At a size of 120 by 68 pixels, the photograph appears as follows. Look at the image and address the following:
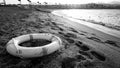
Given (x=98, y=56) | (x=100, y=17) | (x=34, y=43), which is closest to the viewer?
(x=98, y=56)

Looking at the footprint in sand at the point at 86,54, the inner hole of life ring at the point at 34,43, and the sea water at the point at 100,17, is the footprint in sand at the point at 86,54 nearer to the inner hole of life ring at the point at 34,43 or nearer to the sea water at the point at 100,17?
the inner hole of life ring at the point at 34,43

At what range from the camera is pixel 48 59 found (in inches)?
92.9

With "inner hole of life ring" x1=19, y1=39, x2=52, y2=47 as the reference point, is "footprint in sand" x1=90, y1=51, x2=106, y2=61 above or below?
below

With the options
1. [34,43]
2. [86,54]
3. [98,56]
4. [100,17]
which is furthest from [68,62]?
[100,17]

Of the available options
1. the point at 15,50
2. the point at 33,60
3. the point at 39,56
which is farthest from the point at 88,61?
the point at 15,50

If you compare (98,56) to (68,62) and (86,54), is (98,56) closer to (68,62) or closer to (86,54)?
(86,54)

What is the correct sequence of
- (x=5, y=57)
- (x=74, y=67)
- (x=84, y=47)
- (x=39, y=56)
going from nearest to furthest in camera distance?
(x=74, y=67)
(x=39, y=56)
(x=5, y=57)
(x=84, y=47)

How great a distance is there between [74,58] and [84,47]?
34.6 inches

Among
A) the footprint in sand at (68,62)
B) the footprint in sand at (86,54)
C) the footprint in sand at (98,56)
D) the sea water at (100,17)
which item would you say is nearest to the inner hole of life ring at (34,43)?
the footprint in sand at (68,62)

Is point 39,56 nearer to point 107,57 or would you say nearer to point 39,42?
point 39,42

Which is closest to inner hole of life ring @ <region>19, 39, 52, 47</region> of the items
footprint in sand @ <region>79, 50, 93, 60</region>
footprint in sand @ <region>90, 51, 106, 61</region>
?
footprint in sand @ <region>79, 50, 93, 60</region>

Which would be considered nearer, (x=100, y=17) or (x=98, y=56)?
(x=98, y=56)

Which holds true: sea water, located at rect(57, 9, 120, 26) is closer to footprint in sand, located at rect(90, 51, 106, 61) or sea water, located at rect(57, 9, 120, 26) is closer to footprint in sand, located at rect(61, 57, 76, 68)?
footprint in sand, located at rect(90, 51, 106, 61)

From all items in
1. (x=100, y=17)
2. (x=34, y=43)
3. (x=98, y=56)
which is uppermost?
(x=100, y=17)
